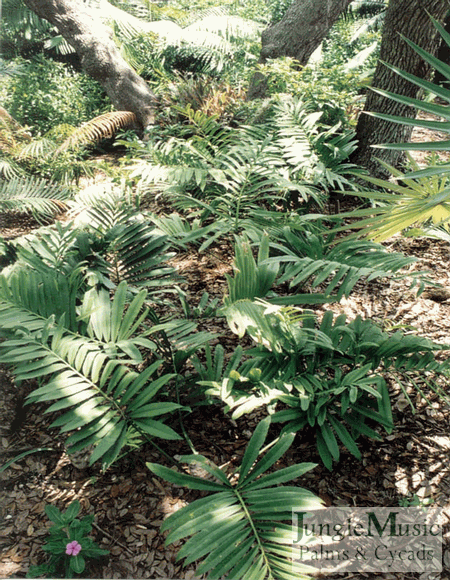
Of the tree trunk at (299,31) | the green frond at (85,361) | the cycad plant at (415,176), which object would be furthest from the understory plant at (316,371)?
the tree trunk at (299,31)

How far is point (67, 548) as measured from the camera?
134 cm

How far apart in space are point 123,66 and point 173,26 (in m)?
1.80

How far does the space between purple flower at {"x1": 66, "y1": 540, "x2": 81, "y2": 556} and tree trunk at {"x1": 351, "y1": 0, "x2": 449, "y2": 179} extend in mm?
2269

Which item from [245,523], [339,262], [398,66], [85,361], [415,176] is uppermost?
[398,66]

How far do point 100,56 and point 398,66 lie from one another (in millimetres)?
3193

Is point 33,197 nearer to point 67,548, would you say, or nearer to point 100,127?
point 100,127

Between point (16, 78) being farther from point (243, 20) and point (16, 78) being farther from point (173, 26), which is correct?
point (243, 20)

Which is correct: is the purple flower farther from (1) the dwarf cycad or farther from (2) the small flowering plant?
(1) the dwarf cycad

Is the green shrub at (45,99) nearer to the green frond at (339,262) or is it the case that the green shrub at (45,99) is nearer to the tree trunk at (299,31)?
the tree trunk at (299,31)

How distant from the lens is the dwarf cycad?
1.09m

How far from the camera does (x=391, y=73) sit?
2.88 meters

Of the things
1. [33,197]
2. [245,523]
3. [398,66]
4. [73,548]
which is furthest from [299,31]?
[73,548]

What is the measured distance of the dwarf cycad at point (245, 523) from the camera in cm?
109

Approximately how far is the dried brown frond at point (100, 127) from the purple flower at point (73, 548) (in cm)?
339
